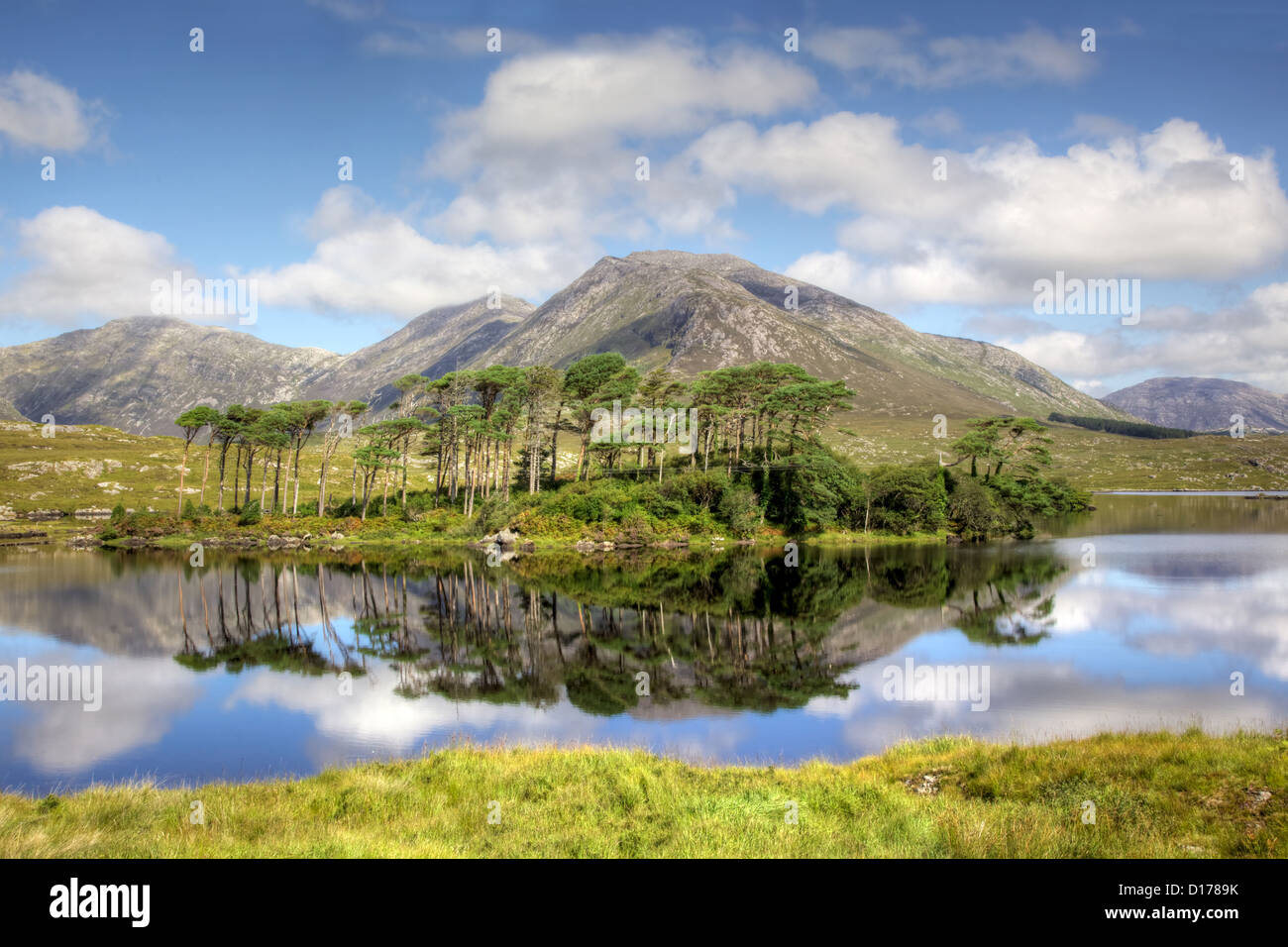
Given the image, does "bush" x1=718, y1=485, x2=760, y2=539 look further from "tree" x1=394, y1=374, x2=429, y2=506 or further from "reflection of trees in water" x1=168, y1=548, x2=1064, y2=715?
"tree" x1=394, y1=374, x2=429, y2=506

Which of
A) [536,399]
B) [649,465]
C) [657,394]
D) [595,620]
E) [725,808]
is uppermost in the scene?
[657,394]

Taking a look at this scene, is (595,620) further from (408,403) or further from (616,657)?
(408,403)

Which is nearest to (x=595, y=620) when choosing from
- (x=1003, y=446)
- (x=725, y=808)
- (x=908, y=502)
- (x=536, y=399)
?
(x=725, y=808)

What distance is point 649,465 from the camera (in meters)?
85.1

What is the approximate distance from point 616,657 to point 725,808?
53.0 feet

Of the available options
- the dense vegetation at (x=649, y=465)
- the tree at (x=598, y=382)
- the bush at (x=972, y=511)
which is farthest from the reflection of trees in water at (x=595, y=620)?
the tree at (x=598, y=382)

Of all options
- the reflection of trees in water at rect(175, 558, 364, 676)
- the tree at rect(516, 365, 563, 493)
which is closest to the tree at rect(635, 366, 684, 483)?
the tree at rect(516, 365, 563, 493)

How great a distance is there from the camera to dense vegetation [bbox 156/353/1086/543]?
71875 mm

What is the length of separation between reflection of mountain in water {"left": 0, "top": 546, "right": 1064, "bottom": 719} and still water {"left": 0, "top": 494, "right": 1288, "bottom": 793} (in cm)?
19
